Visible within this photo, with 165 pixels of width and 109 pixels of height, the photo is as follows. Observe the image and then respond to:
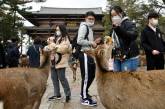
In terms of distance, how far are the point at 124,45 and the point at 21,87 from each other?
8.21 feet

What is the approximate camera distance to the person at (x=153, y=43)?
8.98 meters

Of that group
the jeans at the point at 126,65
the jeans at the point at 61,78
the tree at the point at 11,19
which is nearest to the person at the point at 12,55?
the jeans at the point at 61,78

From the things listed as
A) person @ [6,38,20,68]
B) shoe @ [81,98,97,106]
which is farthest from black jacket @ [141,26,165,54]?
person @ [6,38,20,68]

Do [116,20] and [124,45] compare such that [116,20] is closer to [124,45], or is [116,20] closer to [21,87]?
[124,45]

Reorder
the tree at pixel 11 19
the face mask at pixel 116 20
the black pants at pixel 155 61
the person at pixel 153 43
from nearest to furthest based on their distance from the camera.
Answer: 1. the face mask at pixel 116 20
2. the person at pixel 153 43
3. the black pants at pixel 155 61
4. the tree at pixel 11 19

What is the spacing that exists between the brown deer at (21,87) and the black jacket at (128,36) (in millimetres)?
1569

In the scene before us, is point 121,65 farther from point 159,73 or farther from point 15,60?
point 15,60

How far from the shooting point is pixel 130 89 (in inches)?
263

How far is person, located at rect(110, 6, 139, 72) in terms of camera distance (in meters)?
8.15

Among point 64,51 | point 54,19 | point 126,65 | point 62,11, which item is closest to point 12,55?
point 64,51

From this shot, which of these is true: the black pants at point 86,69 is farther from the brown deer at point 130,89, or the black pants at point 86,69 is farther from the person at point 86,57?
the brown deer at point 130,89

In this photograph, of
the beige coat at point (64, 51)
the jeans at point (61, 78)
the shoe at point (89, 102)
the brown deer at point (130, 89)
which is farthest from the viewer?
the jeans at point (61, 78)

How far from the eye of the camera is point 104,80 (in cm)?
690

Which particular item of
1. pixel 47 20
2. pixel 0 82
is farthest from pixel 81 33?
pixel 47 20
